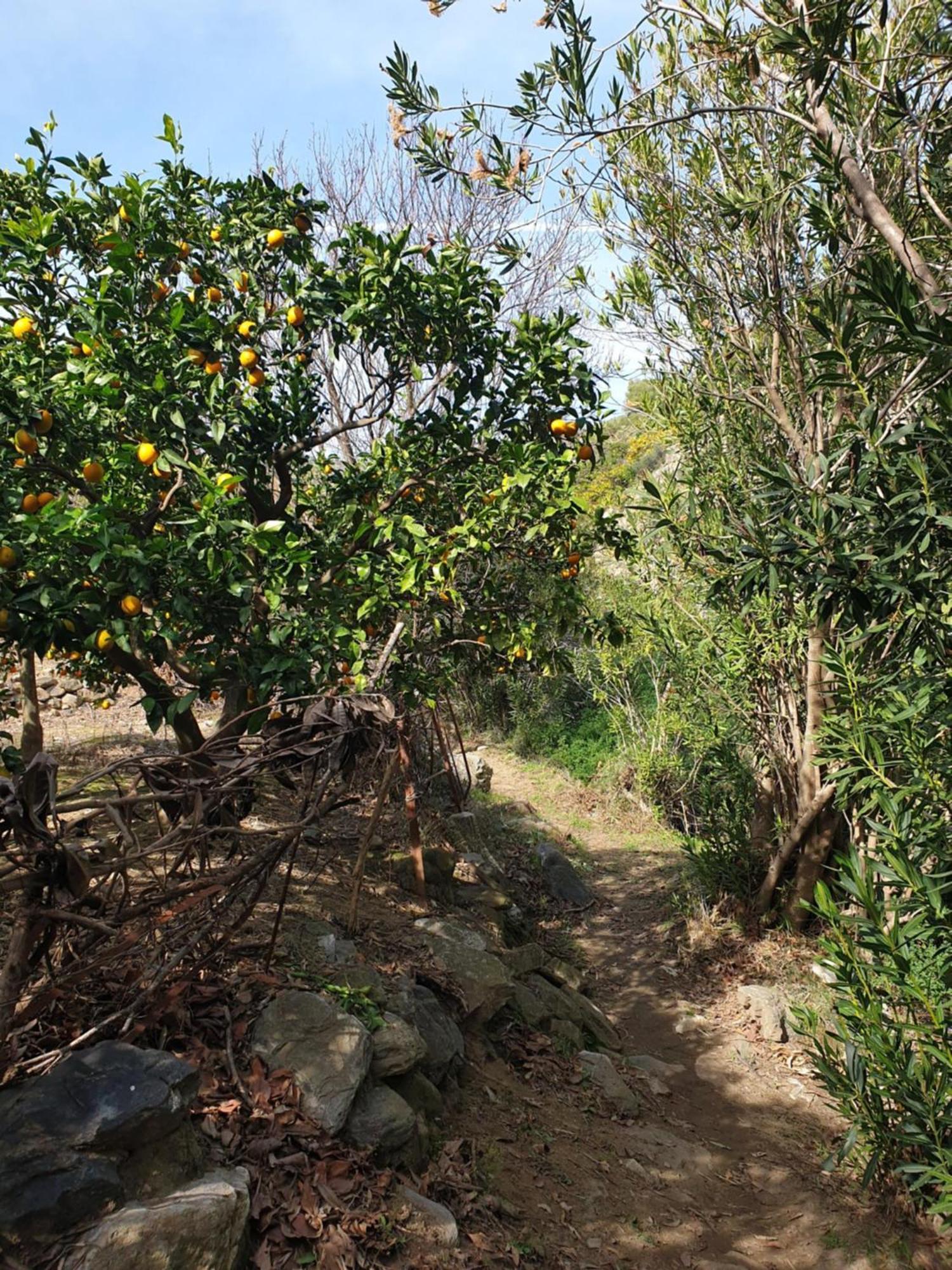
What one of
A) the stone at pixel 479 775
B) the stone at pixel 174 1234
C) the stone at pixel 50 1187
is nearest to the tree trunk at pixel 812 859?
the stone at pixel 479 775

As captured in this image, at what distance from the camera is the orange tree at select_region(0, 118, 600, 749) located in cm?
353

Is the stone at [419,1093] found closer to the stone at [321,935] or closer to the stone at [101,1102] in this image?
the stone at [321,935]

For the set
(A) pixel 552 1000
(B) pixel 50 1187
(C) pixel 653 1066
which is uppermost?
(B) pixel 50 1187

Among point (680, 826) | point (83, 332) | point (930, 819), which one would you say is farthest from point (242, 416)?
point (680, 826)

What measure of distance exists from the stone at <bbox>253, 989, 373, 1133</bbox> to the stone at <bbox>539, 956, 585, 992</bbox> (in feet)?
9.77

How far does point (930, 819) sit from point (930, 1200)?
5.51 ft

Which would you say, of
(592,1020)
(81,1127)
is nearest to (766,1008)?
(592,1020)

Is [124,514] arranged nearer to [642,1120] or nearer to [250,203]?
[250,203]

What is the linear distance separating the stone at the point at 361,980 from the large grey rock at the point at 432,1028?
8 centimetres

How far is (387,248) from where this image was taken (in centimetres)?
426

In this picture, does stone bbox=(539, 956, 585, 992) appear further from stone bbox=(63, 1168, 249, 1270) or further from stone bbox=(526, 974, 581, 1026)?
stone bbox=(63, 1168, 249, 1270)

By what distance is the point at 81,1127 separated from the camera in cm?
243

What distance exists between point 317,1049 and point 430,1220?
0.71 m

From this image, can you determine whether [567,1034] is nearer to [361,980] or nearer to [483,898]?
[483,898]
